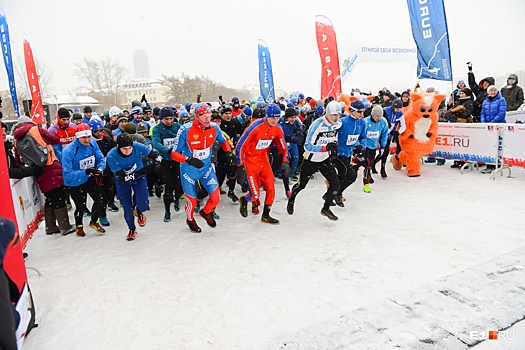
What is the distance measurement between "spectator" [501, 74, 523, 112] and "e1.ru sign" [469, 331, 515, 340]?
9167 millimetres

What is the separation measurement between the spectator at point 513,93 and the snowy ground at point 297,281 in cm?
476

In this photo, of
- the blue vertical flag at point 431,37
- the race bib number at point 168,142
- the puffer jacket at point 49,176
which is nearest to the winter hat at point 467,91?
the blue vertical flag at point 431,37

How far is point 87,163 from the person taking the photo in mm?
5941

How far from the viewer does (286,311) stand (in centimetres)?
359

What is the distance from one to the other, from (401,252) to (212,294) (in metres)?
2.43

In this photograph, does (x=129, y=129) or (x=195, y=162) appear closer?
(x=195, y=162)

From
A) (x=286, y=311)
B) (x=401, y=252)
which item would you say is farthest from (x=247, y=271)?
(x=401, y=252)

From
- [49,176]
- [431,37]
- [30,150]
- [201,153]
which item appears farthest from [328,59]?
[30,150]

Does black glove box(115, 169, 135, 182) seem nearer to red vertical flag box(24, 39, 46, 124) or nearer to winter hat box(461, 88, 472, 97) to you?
red vertical flag box(24, 39, 46, 124)

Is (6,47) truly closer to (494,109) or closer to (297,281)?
(297,281)

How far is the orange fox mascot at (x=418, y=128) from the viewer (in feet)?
28.7

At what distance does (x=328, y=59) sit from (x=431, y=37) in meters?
3.85

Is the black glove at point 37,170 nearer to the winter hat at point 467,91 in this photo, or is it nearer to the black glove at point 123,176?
the black glove at point 123,176

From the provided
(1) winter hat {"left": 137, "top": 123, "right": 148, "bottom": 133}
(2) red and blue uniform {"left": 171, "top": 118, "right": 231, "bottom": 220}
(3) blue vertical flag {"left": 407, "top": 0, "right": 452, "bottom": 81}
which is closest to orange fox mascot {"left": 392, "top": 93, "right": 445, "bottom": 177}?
(3) blue vertical flag {"left": 407, "top": 0, "right": 452, "bottom": 81}
